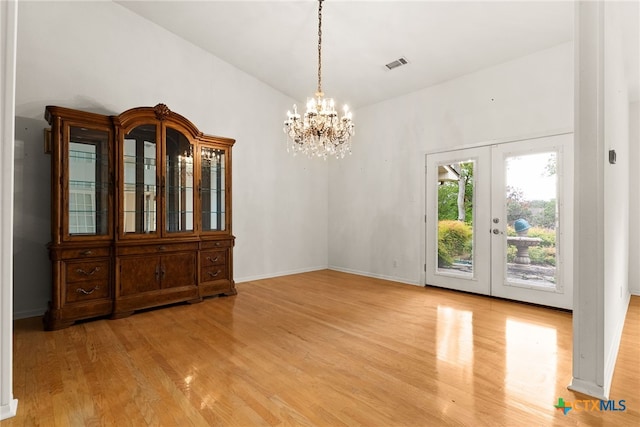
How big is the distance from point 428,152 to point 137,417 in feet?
15.7

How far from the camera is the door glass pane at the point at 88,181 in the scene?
3.37 metres

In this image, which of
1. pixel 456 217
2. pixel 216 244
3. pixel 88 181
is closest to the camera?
pixel 88 181

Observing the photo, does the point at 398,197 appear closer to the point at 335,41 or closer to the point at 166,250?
the point at 335,41

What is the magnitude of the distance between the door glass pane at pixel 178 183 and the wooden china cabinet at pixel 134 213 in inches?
0.5

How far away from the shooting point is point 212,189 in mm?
4441

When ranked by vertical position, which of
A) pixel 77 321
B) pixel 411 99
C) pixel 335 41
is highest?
pixel 335 41

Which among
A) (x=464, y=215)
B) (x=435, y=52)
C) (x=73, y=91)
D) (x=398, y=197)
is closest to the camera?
(x=73, y=91)

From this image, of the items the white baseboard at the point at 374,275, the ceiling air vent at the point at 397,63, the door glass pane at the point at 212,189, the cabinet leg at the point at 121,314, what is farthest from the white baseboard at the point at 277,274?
the ceiling air vent at the point at 397,63

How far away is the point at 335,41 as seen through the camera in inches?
168

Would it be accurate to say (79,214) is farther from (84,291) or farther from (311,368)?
(311,368)

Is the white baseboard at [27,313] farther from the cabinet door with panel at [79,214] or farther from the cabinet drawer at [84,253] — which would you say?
the cabinet drawer at [84,253]

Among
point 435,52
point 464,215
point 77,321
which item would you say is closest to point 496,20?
point 435,52

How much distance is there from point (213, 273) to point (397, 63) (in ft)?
12.9

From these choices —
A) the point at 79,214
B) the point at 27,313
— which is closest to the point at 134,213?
the point at 79,214
